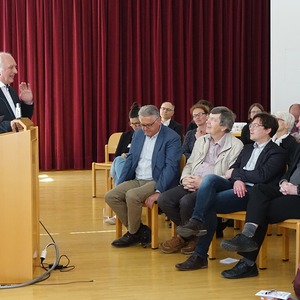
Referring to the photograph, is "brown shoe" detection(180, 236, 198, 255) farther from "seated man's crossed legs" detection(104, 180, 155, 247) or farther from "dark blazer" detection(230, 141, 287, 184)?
"dark blazer" detection(230, 141, 287, 184)

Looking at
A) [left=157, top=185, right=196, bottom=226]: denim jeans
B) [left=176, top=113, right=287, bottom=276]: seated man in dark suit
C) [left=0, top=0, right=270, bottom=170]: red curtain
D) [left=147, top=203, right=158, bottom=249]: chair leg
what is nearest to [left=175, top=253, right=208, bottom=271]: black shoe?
[left=176, top=113, right=287, bottom=276]: seated man in dark suit

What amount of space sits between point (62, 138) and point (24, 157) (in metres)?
6.20

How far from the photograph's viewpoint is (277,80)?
30.0 ft

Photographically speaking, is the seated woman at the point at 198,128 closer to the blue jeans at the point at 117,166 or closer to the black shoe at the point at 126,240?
the blue jeans at the point at 117,166

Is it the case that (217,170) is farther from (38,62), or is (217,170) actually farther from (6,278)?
(38,62)

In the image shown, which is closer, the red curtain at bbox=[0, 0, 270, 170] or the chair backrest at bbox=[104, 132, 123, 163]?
the chair backrest at bbox=[104, 132, 123, 163]

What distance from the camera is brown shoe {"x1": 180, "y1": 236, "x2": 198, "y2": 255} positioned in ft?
15.8

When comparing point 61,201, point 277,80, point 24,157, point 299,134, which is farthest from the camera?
point 277,80

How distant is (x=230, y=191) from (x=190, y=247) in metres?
0.59

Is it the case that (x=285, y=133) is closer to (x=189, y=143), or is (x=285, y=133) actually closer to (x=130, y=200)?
(x=189, y=143)

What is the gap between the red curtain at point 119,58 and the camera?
984 centimetres

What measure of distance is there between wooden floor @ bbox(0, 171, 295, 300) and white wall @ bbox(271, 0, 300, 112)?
3857 mm

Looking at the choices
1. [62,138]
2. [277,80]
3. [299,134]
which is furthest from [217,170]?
[62,138]

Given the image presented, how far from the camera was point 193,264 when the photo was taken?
440 cm
